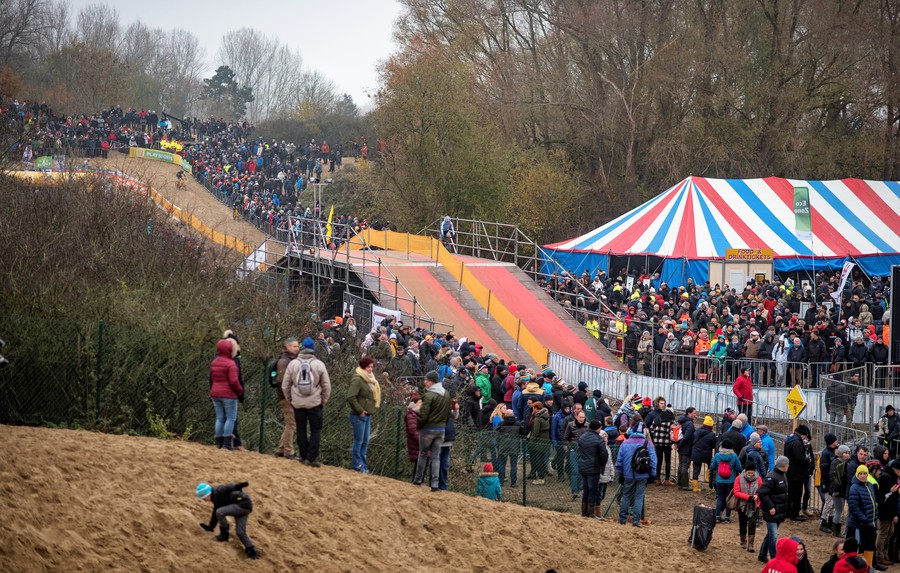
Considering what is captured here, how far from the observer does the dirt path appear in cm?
5084

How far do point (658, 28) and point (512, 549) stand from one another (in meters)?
40.2

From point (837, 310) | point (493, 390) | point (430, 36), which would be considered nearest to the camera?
point (493, 390)

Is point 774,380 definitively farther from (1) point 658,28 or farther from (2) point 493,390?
(1) point 658,28

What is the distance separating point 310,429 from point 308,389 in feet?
2.26

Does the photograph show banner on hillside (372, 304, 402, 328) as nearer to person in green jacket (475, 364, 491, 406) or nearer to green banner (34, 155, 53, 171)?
person in green jacket (475, 364, 491, 406)

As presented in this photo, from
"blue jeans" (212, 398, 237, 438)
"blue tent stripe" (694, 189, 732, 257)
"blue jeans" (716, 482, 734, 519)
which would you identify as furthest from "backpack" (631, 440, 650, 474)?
"blue tent stripe" (694, 189, 732, 257)

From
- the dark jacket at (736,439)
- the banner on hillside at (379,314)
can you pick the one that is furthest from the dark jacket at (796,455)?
the banner on hillside at (379,314)

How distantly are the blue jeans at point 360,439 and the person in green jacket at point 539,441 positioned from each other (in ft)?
10.7

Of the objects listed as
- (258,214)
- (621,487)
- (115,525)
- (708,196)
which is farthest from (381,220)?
(115,525)

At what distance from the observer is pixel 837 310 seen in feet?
98.5

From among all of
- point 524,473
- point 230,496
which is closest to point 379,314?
point 524,473

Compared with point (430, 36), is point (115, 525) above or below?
below

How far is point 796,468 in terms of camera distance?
1675 centimetres

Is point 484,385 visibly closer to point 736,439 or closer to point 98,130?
point 736,439
